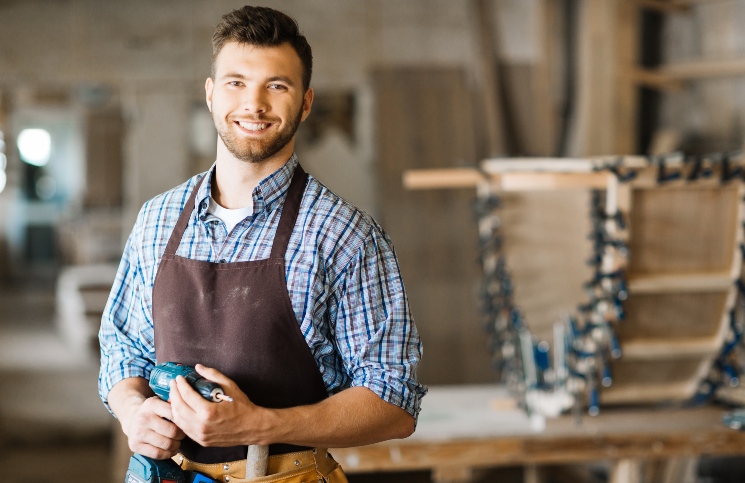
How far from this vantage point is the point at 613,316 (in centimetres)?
337

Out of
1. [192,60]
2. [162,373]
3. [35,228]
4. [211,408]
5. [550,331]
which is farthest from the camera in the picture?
[35,228]

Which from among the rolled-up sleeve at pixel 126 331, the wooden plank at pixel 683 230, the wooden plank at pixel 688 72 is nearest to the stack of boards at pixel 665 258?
the wooden plank at pixel 683 230

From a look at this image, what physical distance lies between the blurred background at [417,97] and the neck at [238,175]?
10.9ft

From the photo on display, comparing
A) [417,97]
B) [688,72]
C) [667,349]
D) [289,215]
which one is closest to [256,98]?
[289,215]

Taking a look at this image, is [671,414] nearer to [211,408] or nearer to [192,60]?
[211,408]

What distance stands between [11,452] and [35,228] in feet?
38.3

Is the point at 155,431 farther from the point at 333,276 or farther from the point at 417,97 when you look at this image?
the point at 417,97

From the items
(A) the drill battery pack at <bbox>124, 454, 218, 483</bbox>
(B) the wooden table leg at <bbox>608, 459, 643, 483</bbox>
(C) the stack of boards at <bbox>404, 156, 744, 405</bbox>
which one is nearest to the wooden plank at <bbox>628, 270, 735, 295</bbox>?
(C) the stack of boards at <bbox>404, 156, 744, 405</bbox>

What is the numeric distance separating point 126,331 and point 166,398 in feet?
1.02

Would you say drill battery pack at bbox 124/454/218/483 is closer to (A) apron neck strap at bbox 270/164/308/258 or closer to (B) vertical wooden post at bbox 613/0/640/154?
(A) apron neck strap at bbox 270/164/308/258

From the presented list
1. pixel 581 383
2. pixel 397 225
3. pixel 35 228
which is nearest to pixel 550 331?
pixel 581 383

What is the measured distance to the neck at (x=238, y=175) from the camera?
174 cm

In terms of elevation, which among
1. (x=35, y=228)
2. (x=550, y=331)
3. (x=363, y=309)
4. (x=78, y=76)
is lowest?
(x=35, y=228)

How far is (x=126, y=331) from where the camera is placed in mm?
1887
